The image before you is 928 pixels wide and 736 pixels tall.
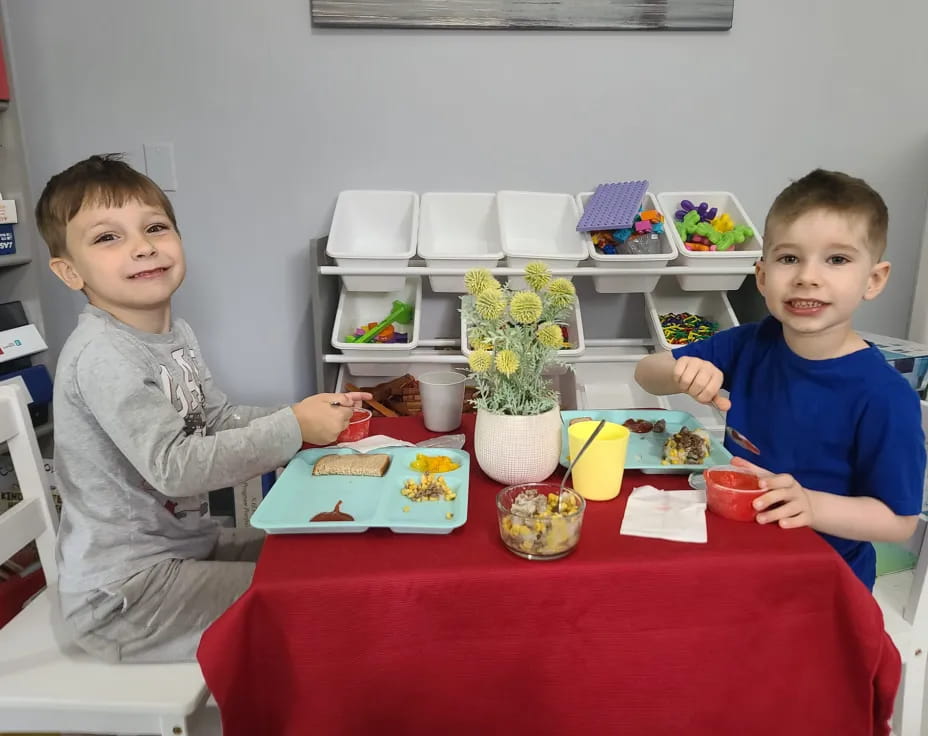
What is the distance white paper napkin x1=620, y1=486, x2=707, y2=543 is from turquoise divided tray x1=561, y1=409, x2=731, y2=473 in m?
0.05

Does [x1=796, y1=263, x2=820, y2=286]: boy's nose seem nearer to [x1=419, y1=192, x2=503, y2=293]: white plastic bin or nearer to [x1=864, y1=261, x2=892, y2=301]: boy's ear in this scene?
[x1=864, y1=261, x2=892, y2=301]: boy's ear

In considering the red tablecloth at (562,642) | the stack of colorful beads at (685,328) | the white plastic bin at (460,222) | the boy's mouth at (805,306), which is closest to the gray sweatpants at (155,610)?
the red tablecloth at (562,642)

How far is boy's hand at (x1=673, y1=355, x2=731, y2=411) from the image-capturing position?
100 cm

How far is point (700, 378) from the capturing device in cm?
100

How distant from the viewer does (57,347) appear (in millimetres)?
2074

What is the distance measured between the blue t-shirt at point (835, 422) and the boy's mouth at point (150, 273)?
0.99 metres

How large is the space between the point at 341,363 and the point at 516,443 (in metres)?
1.09

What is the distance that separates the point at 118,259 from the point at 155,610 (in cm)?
54

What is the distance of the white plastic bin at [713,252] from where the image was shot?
1.70 meters

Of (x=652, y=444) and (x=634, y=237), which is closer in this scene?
(x=652, y=444)

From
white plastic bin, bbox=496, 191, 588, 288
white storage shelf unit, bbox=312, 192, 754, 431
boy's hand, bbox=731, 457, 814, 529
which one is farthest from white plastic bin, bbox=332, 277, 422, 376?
boy's hand, bbox=731, 457, 814, 529

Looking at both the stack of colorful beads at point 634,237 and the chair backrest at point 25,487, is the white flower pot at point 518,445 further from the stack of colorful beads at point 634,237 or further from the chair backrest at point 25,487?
the stack of colorful beads at point 634,237

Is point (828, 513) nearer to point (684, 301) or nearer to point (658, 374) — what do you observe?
point (658, 374)

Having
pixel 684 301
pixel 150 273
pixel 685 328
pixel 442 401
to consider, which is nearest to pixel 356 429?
pixel 442 401
